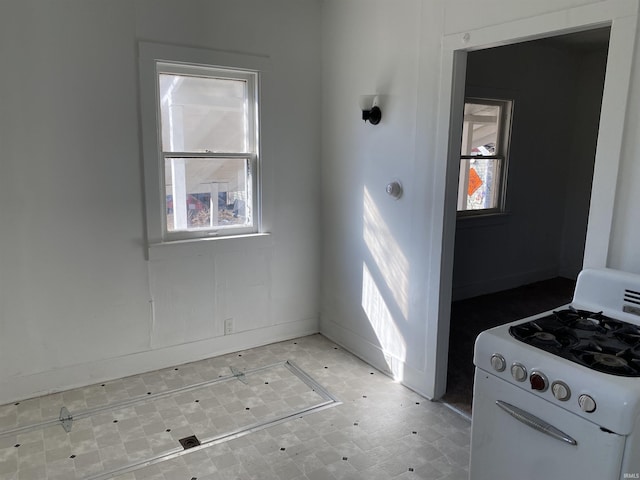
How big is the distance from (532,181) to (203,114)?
3.82m

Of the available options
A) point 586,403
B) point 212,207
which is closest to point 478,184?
point 212,207

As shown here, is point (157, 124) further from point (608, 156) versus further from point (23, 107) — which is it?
point (608, 156)

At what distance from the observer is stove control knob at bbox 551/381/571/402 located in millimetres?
1549

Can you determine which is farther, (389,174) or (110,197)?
(389,174)

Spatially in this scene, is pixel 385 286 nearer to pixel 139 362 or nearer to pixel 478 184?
pixel 139 362

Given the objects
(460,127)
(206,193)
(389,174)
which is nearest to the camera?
(460,127)

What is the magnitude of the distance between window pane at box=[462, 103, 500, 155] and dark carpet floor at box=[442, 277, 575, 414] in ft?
5.24

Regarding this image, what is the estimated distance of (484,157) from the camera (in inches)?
200

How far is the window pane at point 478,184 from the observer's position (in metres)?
5.07

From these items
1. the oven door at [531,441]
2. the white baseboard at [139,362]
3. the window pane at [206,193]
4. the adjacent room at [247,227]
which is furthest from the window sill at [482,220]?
the oven door at [531,441]

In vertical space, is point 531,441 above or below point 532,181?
below

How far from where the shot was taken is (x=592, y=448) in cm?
150

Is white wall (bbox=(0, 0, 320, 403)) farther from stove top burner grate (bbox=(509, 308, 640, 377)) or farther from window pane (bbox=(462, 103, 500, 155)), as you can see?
stove top burner grate (bbox=(509, 308, 640, 377))

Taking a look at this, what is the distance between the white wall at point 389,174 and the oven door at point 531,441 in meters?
1.23
